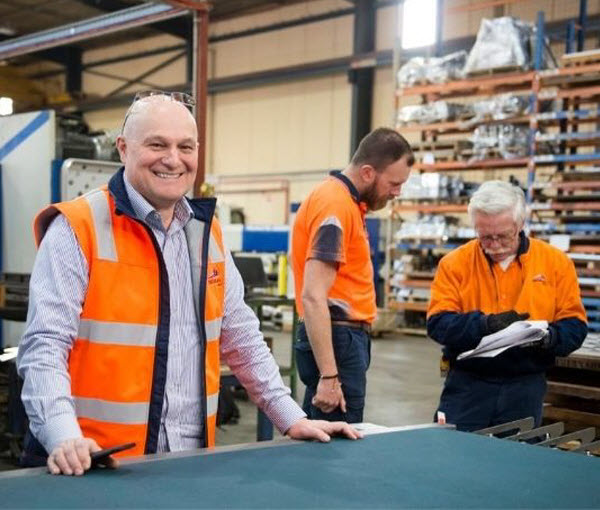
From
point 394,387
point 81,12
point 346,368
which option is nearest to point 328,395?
point 346,368

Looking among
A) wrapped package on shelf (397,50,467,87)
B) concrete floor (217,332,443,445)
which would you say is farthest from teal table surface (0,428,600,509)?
wrapped package on shelf (397,50,467,87)

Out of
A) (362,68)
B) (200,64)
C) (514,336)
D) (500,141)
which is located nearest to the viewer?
(514,336)

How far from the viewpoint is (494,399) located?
2689mm

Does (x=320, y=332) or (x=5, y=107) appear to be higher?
(x=5, y=107)

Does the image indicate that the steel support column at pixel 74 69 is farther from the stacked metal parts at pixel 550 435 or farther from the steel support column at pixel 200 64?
the stacked metal parts at pixel 550 435

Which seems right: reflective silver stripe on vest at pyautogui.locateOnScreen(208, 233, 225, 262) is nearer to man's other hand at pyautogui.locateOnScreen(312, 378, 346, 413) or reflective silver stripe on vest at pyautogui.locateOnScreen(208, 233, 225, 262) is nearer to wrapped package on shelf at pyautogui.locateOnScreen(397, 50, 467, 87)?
man's other hand at pyautogui.locateOnScreen(312, 378, 346, 413)

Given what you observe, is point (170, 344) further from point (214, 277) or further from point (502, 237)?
point (502, 237)

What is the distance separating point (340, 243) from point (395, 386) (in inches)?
175

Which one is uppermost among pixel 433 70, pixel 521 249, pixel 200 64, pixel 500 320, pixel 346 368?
pixel 433 70

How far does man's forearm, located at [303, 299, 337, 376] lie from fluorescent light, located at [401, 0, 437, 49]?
1038 cm

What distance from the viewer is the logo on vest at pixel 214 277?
71.5 inches

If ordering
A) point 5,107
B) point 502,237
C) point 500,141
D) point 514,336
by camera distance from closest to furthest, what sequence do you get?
point 514,336 → point 502,237 → point 5,107 → point 500,141

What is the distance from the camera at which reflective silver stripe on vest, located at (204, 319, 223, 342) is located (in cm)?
178

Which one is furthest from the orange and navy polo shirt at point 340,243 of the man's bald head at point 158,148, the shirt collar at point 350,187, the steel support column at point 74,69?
the steel support column at point 74,69
